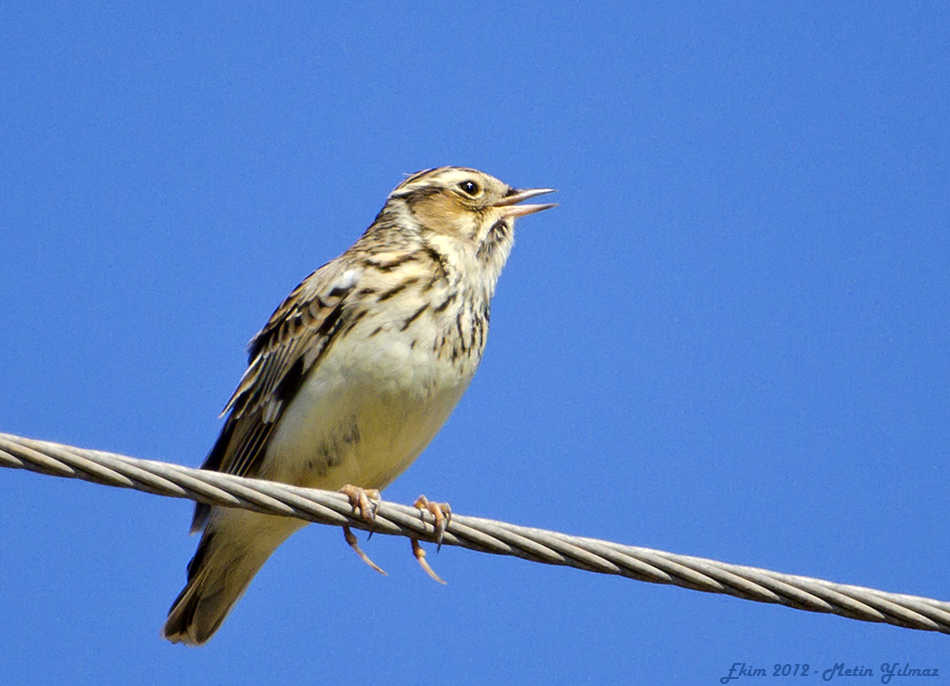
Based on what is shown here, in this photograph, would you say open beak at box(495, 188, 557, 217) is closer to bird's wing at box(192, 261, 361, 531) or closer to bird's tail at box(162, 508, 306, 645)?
bird's wing at box(192, 261, 361, 531)

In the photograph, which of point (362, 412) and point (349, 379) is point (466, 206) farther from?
point (362, 412)

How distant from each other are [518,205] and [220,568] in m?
3.14

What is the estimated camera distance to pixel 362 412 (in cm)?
719

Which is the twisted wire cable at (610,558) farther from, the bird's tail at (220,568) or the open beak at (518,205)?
the open beak at (518,205)

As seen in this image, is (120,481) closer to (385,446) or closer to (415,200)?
(385,446)

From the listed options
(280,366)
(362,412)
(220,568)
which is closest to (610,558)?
(362,412)

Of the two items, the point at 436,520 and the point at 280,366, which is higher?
the point at 280,366

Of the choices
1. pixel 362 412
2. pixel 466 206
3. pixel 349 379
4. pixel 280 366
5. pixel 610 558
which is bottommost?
pixel 610 558

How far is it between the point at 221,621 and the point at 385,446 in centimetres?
177

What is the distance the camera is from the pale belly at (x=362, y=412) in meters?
7.18

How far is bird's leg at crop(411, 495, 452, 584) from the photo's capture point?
207 inches

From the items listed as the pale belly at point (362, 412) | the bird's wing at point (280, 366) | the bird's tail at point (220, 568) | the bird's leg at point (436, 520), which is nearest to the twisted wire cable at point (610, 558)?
the bird's leg at point (436, 520)

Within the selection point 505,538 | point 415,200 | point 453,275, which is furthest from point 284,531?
point 505,538

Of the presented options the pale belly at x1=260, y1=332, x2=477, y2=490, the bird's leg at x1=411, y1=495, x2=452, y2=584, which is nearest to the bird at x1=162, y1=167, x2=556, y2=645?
the pale belly at x1=260, y1=332, x2=477, y2=490
